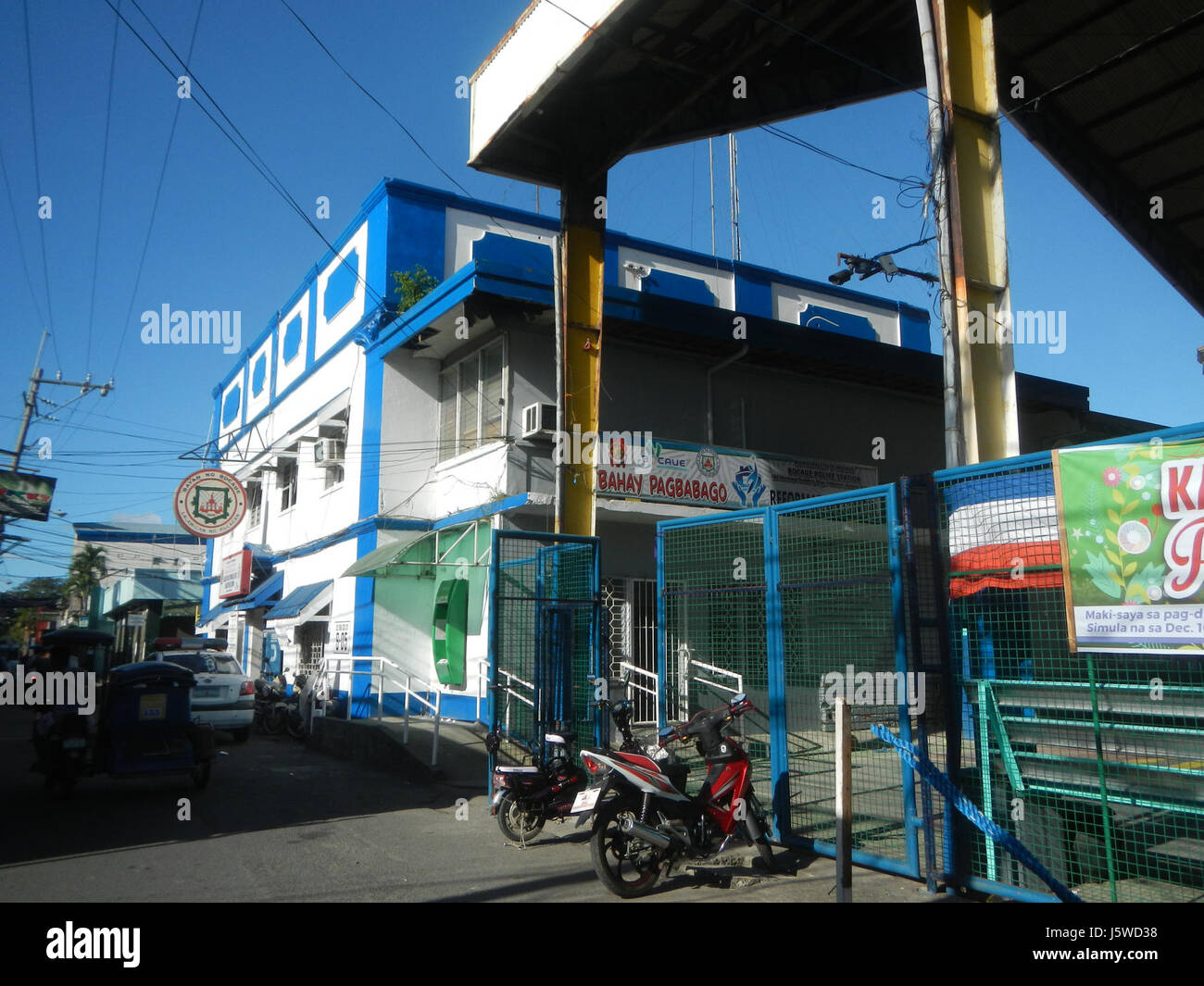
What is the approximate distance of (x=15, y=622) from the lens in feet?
231

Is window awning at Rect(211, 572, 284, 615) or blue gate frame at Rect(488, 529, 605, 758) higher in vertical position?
window awning at Rect(211, 572, 284, 615)

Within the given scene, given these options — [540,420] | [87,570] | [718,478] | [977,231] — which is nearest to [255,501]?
[540,420]

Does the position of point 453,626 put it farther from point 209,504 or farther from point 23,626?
point 23,626

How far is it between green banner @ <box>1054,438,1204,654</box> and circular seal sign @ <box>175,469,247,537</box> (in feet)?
52.3

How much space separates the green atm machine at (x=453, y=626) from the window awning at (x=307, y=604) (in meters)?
4.37

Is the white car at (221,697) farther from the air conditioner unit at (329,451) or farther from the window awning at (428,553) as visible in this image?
the air conditioner unit at (329,451)

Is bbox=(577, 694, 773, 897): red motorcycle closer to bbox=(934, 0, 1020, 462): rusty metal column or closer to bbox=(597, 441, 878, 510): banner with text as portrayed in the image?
bbox=(934, 0, 1020, 462): rusty metal column

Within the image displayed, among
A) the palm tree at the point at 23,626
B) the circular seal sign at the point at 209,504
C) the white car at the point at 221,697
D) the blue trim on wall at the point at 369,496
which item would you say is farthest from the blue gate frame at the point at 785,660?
the palm tree at the point at 23,626

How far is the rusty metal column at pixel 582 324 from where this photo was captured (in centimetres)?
1262

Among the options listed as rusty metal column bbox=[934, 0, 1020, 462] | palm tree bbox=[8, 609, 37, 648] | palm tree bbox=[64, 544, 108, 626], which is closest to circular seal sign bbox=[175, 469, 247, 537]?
rusty metal column bbox=[934, 0, 1020, 462]

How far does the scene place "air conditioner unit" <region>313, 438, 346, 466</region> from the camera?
58.9 ft

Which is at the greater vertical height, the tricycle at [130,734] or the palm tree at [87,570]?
the palm tree at [87,570]

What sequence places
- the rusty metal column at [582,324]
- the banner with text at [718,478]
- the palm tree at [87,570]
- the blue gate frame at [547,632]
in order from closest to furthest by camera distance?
the blue gate frame at [547,632] → the rusty metal column at [582,324] → the banner with text at [718,478] → the palm tree at [87,570]
